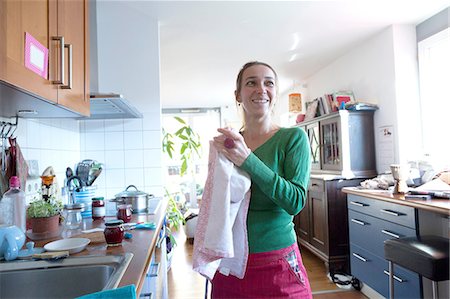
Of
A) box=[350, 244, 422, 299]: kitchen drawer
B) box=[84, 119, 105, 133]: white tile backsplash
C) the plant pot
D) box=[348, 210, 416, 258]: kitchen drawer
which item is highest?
box=[84, 119, 105, 133]: white tile backsplash

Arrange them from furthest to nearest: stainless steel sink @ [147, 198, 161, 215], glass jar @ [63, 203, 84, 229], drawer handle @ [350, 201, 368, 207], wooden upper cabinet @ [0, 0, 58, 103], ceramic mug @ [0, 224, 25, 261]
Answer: drawer handle @ [350, 201, 368, 207] → stainless steel sink @ [147, 198, 161, 215] → glass jar @ [63, 203, 84, 229] → ceramic mug @ [0, 224, 25, 261] → wooden upper cabinet @ [0, 0, 58, 103]

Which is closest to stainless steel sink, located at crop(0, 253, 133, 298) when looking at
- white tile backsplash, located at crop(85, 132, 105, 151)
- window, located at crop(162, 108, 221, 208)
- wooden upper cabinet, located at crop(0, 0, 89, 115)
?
wooden upper cabinet, located at crop(0, 0, 89, 115)

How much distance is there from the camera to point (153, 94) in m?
2.52

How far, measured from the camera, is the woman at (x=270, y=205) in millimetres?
883

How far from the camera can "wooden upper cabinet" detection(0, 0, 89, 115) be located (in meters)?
0.76

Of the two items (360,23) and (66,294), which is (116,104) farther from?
(360,23)

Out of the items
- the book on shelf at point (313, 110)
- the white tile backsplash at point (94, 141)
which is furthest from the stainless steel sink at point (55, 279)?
the book on shelf at point (313, 110)

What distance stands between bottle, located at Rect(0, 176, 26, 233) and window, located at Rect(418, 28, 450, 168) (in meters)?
2.76

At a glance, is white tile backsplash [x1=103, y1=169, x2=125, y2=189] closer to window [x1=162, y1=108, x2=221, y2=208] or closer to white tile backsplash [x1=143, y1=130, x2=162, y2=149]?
white tile backsplash [x1=143, y1=130, x2=162, y2=149]

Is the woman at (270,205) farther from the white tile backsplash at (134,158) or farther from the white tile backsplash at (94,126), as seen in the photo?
the white tile backsplash at (94,126)

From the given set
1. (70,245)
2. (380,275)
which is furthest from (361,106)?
(70,245)

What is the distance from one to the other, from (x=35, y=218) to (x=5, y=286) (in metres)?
0.35

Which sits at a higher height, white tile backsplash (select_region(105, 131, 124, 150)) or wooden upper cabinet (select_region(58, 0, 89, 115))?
wooden upper cabinet (select_region(58, 0, 89, 115))

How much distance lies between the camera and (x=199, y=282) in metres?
2.79
